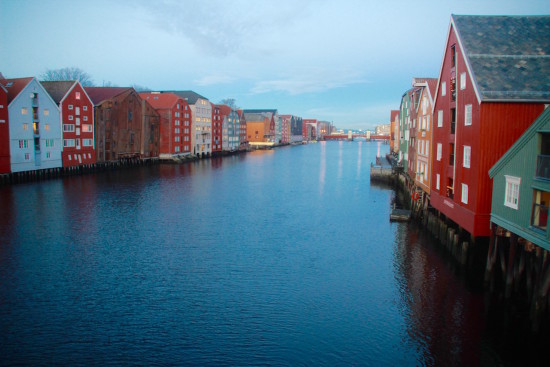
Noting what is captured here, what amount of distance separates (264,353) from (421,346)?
4720 millimetres

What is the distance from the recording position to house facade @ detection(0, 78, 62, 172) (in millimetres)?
45281

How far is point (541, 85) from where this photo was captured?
1833 centimetres

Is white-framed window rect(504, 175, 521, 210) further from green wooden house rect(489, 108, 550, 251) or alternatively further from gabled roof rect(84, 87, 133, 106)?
gabled roof rect(84, 87, 133, 106)

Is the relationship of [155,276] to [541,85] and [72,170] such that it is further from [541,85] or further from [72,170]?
[72,170]

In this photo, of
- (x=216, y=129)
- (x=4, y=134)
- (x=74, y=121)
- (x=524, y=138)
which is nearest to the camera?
(x=524, y=138)

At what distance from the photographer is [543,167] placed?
44.6 ft

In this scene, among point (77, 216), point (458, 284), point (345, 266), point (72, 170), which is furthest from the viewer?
point (72, 170)

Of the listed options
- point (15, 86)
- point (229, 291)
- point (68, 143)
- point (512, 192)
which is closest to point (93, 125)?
point (68, 143)

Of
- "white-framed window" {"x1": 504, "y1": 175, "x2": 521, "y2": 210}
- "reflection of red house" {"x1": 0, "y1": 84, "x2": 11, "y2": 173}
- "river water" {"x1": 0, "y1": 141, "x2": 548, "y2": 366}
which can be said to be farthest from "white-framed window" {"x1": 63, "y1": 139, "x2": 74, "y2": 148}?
"white-framed window" {"x1": 504, "y1": 175, "x2": 521, "y2": 210}

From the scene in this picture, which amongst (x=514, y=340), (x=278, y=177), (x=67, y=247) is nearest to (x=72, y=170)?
(x=278, y=177)

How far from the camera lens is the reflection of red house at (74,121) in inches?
2115

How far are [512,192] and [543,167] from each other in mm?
2005

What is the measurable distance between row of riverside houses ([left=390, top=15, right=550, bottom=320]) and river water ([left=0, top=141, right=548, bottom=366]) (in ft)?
8.57

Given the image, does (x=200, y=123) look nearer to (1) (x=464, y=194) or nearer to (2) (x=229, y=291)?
(1) (x=464, y=194)
